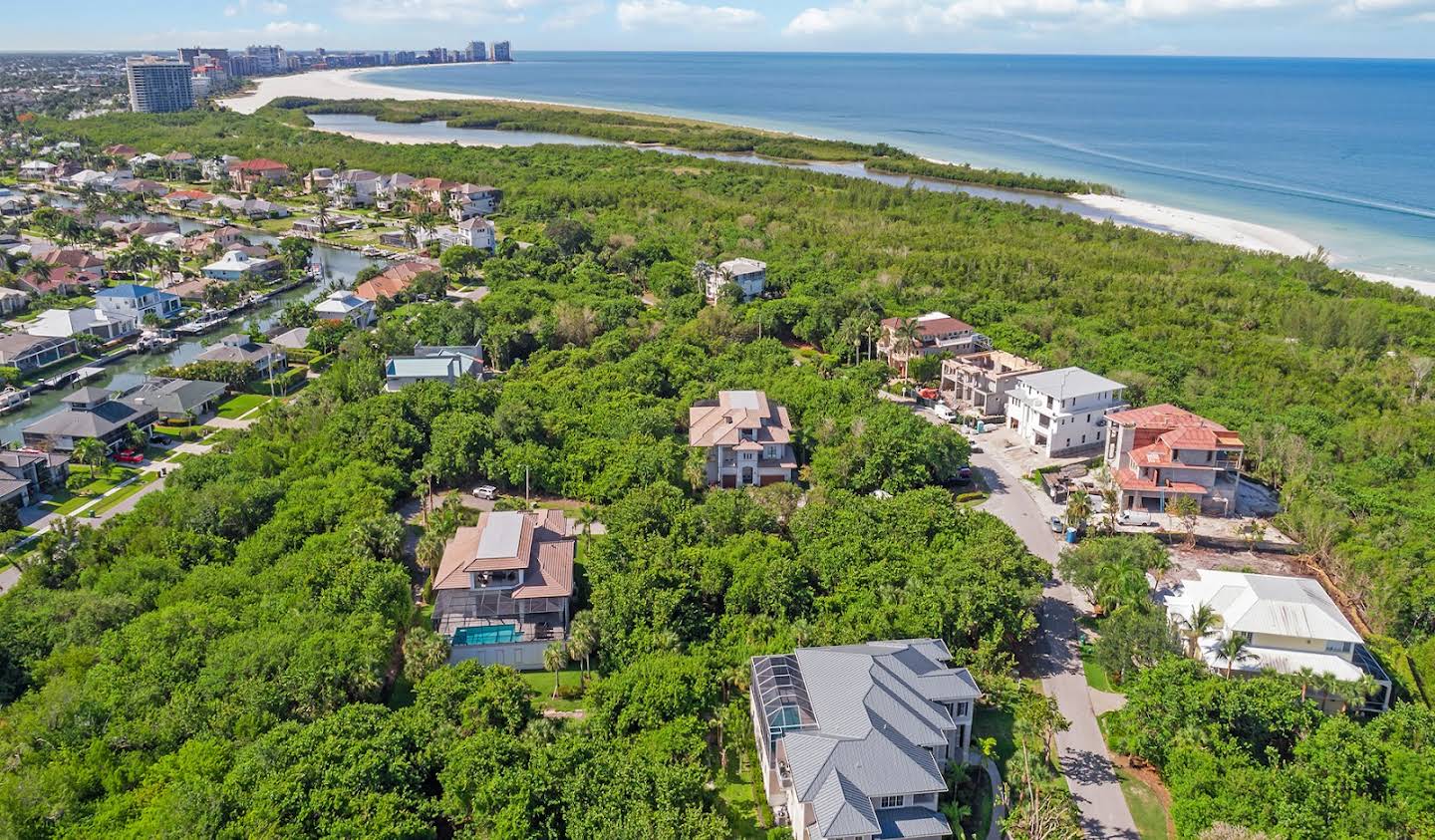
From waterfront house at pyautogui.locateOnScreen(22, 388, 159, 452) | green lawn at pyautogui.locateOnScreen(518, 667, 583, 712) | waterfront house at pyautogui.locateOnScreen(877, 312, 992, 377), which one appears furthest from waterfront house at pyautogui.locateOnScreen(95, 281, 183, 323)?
waterfront house at pyautogui.locateOnScreen(877, 312, 992, 377)

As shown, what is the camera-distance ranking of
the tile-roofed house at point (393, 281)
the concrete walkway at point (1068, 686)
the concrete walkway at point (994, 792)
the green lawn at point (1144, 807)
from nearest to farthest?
the concrete walkway at point (994, 792) < the green lawn at point (1144, 807) < the concrete walkway at point (1068, 686) < the tile-roofed house at point (393, 281)

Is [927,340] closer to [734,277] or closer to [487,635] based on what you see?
[734,277]

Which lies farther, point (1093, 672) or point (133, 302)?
point (133, 302)

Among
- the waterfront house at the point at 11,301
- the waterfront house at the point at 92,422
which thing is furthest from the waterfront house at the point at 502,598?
the waterfront house at the point at 11,301

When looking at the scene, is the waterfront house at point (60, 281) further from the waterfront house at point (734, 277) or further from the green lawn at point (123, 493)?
the waterfront house at point (734, 277)

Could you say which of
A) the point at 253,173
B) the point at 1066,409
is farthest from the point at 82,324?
the point at 1066,409

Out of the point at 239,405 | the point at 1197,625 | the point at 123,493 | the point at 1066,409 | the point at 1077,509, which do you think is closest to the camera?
the point at 1197,625

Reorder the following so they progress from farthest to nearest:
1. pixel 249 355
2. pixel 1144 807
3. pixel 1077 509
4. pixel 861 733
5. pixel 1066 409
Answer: pixel 249 355 → pixel 1066 409 → pixel 1077 509 → pixel 1144 807 → pixel 861 733
